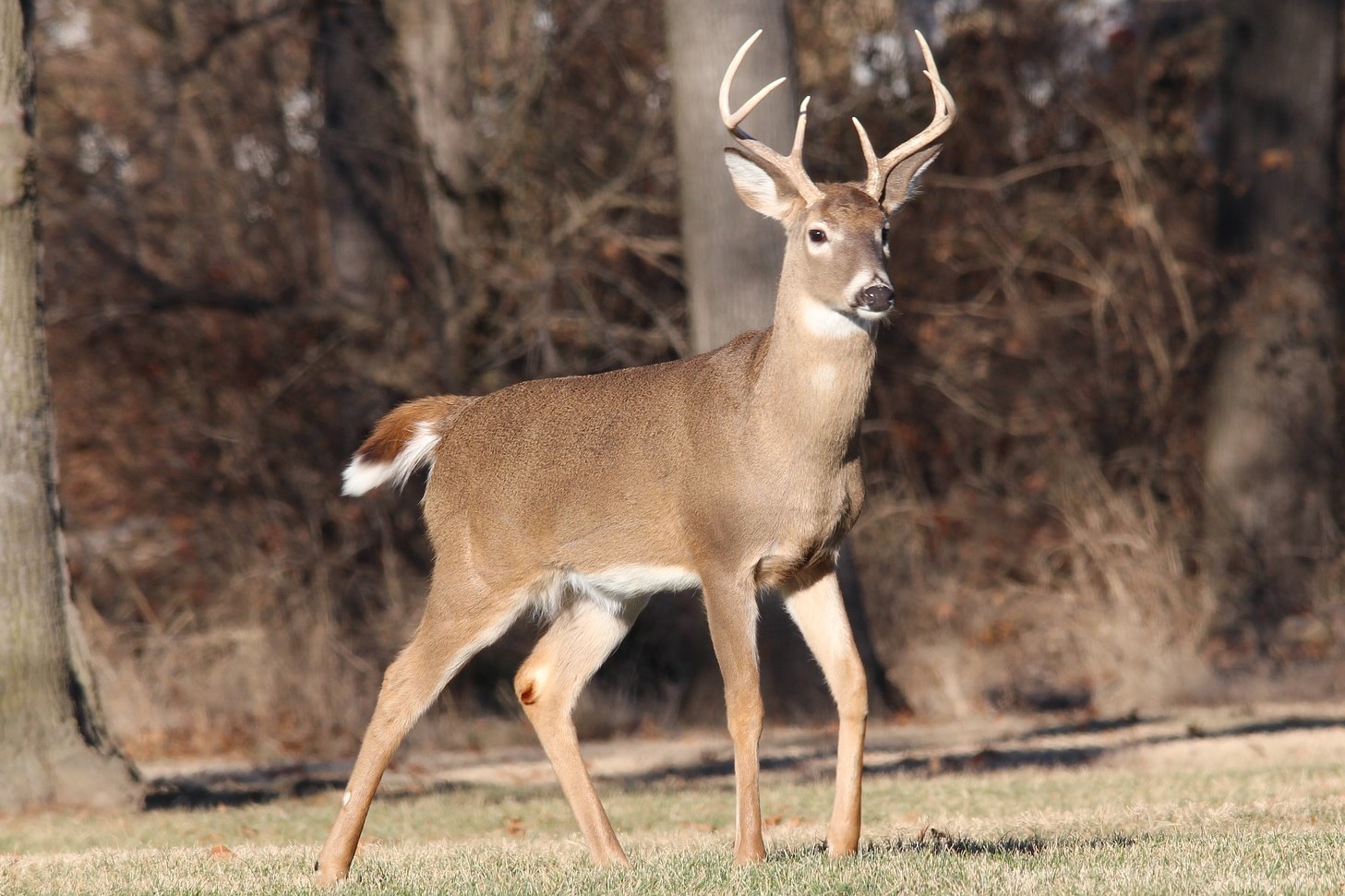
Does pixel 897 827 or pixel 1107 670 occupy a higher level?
pixel 897 827

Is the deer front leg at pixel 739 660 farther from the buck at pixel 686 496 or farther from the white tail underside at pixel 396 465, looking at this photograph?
the white tail underside at pixel 396 465

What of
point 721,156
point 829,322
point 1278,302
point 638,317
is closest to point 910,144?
point 829,322

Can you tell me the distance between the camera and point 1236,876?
4891mm

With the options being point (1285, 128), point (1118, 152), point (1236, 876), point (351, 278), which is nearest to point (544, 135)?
point (351, 278)

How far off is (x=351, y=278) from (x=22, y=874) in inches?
342

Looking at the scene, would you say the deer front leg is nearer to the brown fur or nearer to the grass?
the grass

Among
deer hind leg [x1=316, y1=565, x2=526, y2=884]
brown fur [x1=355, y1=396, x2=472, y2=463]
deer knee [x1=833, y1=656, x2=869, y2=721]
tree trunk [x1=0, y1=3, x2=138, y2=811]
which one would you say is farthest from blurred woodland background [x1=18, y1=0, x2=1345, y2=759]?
deer knee [x1=833, y1=656, x2=869, y2=721]

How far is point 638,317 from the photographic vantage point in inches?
564

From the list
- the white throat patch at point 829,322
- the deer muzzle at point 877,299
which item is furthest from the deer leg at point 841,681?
the deer muzzle at point 877,299

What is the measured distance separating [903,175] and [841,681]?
168 centimetres

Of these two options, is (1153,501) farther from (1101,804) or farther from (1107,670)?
(1101,804)

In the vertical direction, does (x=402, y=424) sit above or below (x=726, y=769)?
above

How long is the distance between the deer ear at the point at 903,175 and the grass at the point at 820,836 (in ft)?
6.72

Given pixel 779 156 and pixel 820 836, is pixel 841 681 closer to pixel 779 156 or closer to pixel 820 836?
pixel 820 836
